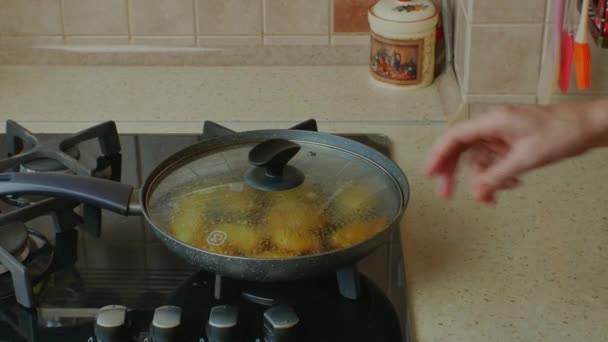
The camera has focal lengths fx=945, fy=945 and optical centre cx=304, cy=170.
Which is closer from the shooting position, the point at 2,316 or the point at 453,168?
the point at 453,168

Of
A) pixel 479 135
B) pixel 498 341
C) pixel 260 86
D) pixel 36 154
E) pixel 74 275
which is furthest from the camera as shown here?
pixel 260 86

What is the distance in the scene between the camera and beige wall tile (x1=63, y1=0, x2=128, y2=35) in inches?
62.5

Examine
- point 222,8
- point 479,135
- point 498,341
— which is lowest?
point 498,341

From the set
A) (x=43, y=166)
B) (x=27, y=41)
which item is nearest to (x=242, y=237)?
(x=43, y=166)

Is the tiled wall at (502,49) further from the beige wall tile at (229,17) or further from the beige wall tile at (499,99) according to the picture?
the beige wall tile at (229,17)

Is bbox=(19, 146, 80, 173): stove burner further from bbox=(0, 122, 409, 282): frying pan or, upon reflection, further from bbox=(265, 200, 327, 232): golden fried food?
bbox=(265, 200, 327, 232): golden fried food

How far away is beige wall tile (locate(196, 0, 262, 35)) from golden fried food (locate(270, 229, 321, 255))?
2.37 ft

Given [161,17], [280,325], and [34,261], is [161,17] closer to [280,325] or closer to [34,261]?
[34,261]

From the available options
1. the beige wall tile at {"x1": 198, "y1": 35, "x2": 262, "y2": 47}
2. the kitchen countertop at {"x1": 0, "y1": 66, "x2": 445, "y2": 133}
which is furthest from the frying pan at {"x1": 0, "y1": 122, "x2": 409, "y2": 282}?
the beige wall tile at {"x1": 198, "y1": 35, "x2": 262, "y2": 47}

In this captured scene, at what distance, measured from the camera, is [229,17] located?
1584 mm

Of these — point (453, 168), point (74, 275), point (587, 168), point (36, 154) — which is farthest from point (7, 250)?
point (587, 168)

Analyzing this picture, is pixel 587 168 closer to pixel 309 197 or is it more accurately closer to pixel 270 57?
pixel 309 197

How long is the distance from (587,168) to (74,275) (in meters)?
0.68

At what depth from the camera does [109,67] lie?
1.60 m
